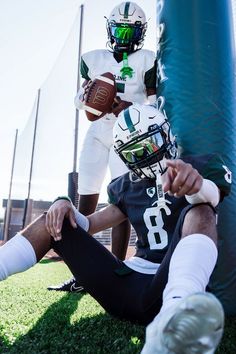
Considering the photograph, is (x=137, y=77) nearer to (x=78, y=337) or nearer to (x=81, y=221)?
(x=81, y=221)

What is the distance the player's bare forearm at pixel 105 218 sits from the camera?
6.25ft

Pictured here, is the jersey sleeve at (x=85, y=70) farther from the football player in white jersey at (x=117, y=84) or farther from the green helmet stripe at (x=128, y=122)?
the green helmet stripe at (x=128, y=122)

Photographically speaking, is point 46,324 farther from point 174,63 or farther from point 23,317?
point 174,63

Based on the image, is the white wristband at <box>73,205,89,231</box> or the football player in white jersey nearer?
the white wristband at <box>73,205,89,231</box>

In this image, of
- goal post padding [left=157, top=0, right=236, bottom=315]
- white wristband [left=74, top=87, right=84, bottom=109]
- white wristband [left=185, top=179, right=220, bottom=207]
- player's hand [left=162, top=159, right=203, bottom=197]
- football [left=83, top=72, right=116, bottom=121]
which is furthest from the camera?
white wristband [left=74, top=87, right=84, bottom=109]

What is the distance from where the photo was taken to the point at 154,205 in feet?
5.71

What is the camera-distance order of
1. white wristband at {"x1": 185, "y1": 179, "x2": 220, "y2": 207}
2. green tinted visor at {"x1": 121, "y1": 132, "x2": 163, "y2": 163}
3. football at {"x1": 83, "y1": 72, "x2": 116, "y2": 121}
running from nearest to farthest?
white wristband at {"x1": 185, "y1": 179, "x2": 220, "y2": 207}, green tinted visor at {"x1": 121, "y1": 132, "x2": 163, "y2": 163}, football at {"x1": 83, "y1": 72, "x2": 116, "y2": 121}

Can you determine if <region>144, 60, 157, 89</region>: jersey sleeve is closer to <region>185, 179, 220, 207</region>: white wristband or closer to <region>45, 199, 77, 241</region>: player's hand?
<region>45, 199, 77, 241</region>: player's hand

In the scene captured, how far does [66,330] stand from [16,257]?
1.53 feet

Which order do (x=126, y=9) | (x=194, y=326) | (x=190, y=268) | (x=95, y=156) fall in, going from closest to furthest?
(x=194, y=326), (x=190, y=268), (x=126, y=9), (x=95, y=156)

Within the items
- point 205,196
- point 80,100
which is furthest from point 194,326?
point 80,100

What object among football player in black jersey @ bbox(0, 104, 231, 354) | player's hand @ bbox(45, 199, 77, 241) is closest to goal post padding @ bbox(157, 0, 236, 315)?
football player in black jersey @ bbox(0, 104, 231, 354)

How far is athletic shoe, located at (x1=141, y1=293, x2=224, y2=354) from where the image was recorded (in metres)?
0.83

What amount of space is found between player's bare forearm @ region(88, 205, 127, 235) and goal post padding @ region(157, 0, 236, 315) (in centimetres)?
51
